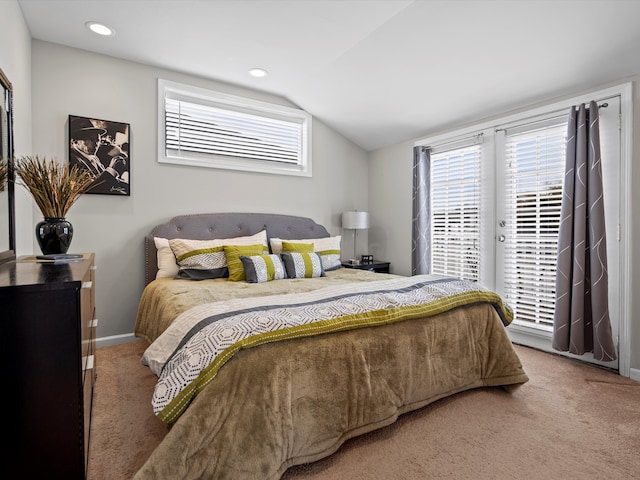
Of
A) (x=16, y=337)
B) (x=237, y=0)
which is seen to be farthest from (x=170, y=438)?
(x=237, y=0)

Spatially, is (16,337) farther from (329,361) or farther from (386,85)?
(386,85)

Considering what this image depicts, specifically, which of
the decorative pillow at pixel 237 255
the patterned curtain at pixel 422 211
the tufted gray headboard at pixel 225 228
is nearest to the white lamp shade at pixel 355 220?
the tufted gray headboard at pixel 225 228

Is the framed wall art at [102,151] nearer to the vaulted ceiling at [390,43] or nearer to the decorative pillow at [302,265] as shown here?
the vaulted ceiling at [390,43]

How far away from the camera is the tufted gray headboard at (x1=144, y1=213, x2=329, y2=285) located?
10.6ft

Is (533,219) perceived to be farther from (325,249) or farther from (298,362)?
(298,362)

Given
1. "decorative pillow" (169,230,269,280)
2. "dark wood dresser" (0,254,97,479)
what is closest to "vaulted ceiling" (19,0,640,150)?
"decorative pillow" (169,230,269,280)

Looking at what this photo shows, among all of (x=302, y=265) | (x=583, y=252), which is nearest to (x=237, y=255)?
(x=302, y=265)

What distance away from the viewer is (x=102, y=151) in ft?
10.0

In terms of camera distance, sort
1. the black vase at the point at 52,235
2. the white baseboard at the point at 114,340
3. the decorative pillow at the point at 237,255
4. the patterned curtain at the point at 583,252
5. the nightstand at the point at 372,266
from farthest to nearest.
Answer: the nightstand at the point at 372,266
the white baseboard at the point at 114,340
the decorative pillow at the point at 237,255
the patterned curtain at the point at 583,252
the black vase at the point at 52,235

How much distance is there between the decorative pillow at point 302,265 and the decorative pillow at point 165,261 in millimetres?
966

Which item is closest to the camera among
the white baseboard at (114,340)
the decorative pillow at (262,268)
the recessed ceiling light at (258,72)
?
the decorative pillow at (262,268)

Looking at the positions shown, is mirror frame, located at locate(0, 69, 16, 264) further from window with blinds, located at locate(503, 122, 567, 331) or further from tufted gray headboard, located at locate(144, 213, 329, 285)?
window with blinds, located at locate(503, 122, 567, 331)

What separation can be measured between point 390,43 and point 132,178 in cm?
255

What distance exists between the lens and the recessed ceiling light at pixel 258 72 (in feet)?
10.9
